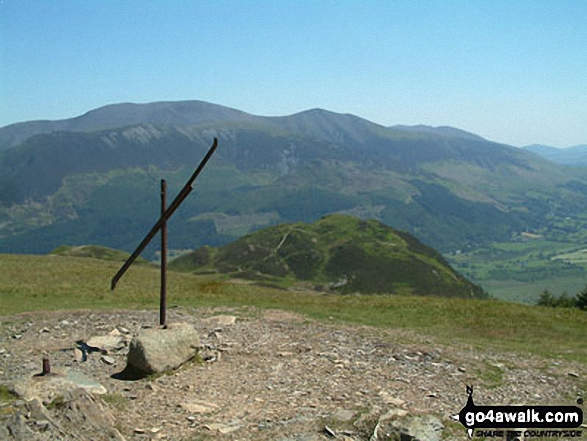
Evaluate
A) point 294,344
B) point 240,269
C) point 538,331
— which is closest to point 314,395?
point 294,344

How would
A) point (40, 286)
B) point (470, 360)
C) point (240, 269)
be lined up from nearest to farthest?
point (470, 360) < point (40, 286) < point (240, 269)

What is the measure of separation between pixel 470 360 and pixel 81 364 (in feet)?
54.8

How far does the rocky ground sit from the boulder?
44 cm

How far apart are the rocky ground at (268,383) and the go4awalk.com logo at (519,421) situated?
2.10 feet

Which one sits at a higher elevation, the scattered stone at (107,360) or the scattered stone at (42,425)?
the scattered stone at (42,425)

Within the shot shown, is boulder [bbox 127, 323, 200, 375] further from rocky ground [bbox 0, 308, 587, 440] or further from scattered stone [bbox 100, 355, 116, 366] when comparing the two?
scattered stone [bbox 100, 355, 116, 366]

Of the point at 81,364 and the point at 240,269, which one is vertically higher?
the point at 81,364

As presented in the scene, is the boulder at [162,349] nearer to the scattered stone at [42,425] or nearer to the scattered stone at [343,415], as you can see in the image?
the scattered stone at [42,425]

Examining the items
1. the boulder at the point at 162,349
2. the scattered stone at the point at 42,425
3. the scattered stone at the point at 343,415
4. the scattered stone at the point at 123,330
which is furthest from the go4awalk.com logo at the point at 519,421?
the scattered stone at the point at 123,330

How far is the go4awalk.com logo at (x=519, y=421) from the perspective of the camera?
14695 mm

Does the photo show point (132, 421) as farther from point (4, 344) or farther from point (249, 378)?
point (4, 344)

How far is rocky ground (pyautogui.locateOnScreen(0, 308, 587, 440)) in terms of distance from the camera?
14.7 meters

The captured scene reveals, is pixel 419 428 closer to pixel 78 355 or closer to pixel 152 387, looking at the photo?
pixel 152 387

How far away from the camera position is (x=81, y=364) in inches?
814
